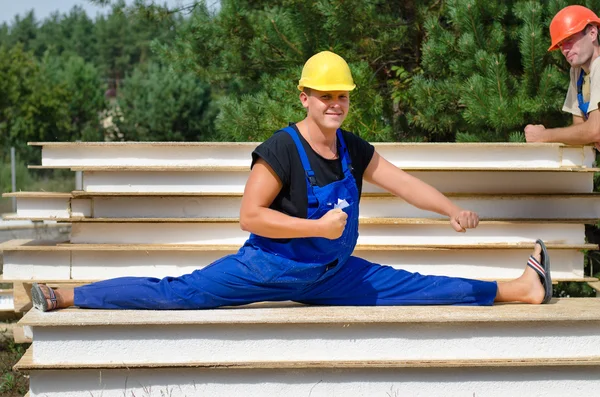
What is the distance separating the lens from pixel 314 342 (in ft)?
11.6

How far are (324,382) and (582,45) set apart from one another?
2.29 m

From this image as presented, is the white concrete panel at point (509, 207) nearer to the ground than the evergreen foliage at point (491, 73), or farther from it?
nearer to the ground

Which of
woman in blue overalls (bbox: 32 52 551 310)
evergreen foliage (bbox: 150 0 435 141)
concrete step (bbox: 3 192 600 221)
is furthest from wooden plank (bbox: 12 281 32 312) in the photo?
evergreen foliage (bbox: 150 0 435 141)

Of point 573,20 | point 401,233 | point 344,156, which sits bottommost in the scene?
point 401,233

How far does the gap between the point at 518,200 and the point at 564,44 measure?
0.86 meters

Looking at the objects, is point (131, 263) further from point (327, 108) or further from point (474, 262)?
point (474, 262)

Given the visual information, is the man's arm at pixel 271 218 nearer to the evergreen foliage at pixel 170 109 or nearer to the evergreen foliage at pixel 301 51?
the evergreen foliage at pixel 301 51

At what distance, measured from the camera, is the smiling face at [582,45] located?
15.0 feet

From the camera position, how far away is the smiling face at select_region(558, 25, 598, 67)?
15.0ft

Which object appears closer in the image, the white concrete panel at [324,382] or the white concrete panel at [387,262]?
the white concrete panel at [324,382]

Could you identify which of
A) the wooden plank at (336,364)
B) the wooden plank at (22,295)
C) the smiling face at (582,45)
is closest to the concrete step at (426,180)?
the smiling face at (582,45)

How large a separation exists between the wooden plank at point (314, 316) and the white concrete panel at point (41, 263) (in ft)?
3.51

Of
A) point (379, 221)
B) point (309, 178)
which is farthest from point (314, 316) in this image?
point (379, 221)

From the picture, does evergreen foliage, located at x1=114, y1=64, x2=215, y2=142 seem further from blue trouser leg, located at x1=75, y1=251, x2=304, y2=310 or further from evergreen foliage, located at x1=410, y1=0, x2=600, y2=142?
blue trouser leg, located at x1=75, y1=251, x2=304, y2=310
